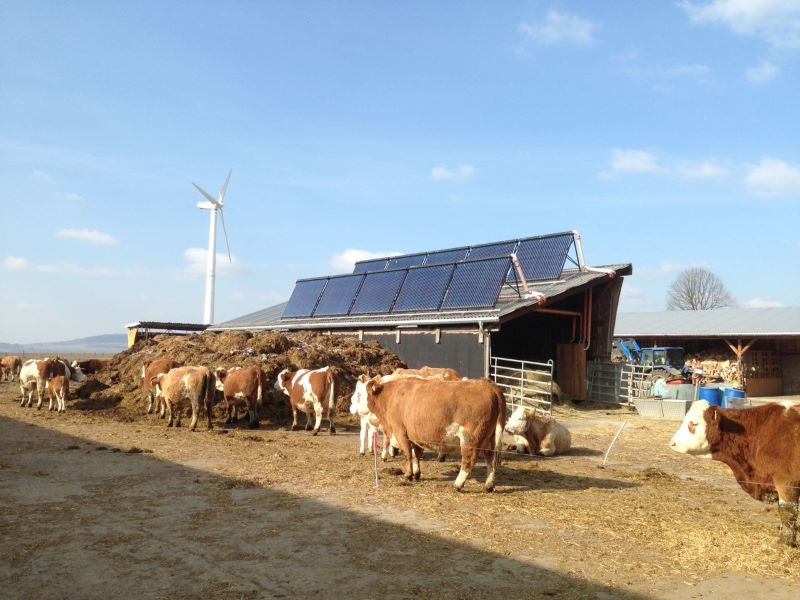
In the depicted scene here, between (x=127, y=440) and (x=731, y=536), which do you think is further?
(x=127, y=440)

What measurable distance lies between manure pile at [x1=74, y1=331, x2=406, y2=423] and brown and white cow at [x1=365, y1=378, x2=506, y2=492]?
7.67 metres

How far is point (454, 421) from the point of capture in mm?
9477

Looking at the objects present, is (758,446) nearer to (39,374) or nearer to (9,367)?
(39,374)

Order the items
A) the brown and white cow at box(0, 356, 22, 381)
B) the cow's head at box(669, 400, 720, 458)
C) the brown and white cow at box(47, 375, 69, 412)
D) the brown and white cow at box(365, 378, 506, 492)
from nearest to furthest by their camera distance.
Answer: the cow's head at box(669, 400, 720, 458)
the brown and white cow at box(365, 378, 506, 492)
the brown and white cow at box(47, 375, 69, 412)
the brown and white cow at box(0, 356, 22, 381)

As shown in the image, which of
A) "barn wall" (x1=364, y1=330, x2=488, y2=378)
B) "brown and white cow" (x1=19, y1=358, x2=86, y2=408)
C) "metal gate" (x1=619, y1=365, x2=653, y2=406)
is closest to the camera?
"brown and white cow" (x1=19, y1=358, x2=86, y2=408)

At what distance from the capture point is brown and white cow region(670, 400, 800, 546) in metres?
6.93

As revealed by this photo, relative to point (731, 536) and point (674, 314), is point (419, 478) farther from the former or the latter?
point (674, 314)

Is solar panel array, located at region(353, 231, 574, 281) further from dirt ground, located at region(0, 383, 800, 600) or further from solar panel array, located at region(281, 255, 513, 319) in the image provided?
dirt ground, located at region(0, 383, 800, 600)

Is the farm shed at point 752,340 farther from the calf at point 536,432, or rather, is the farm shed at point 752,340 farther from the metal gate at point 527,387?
the calf at point 536,432

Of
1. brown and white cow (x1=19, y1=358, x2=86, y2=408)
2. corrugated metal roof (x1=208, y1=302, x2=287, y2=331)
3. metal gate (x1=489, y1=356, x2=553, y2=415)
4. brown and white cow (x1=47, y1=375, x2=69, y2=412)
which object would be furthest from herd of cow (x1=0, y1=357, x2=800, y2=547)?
corrugated metal roof (x1=208, y1=302, x2=287, y2=331)

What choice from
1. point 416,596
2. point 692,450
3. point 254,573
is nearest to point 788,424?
point 692,450

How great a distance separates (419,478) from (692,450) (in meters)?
3.97

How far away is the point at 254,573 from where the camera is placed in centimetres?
582

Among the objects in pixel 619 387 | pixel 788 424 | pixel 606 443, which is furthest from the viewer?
pixel 619 387
